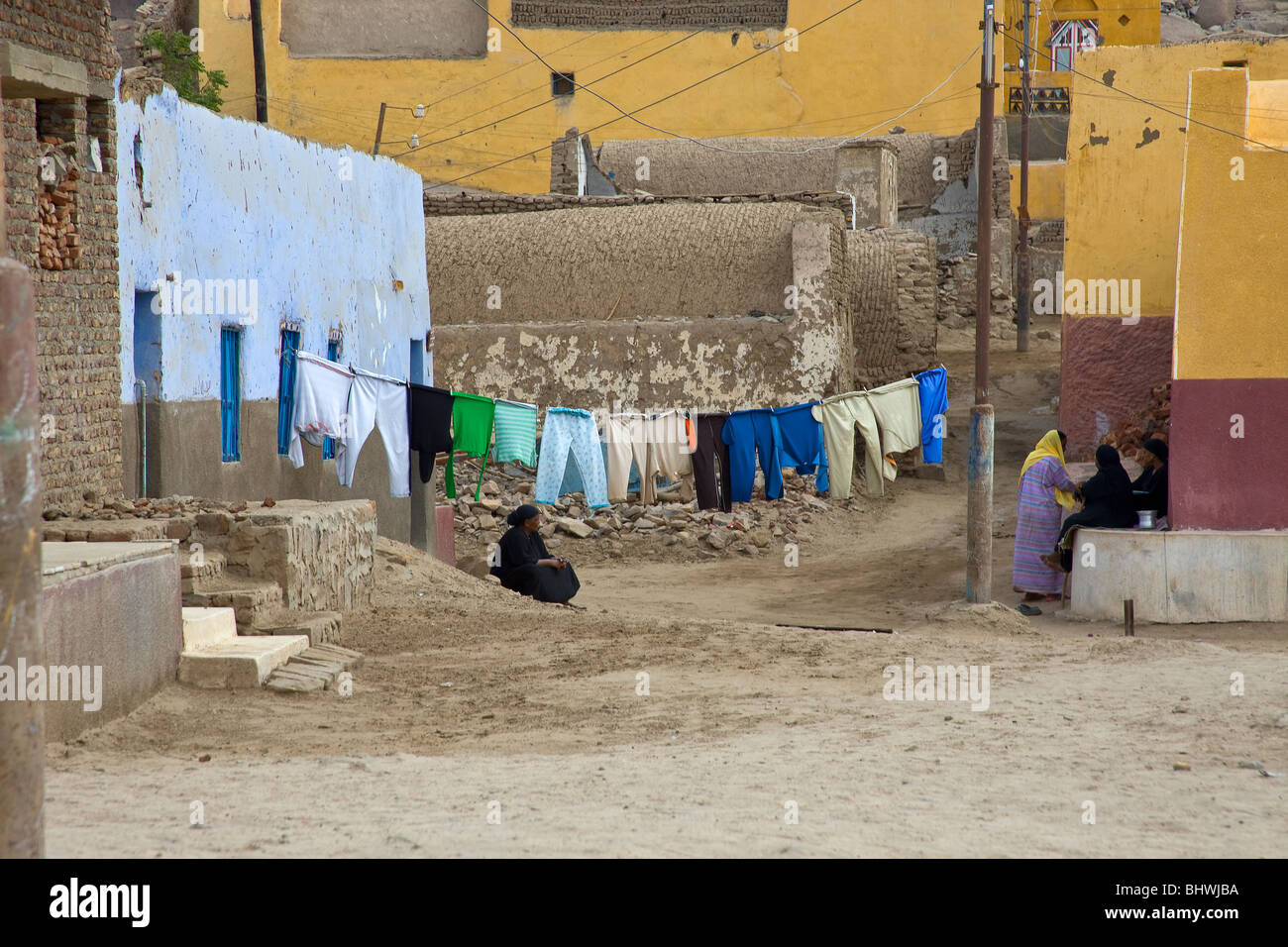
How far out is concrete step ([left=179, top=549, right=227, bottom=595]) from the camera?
24.8 feet

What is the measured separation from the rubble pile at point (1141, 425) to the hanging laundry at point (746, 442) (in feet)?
12.6

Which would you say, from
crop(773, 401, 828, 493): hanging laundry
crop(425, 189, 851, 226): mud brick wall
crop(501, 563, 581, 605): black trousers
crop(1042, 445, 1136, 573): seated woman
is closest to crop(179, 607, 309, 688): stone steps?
crop(501, 563, 581, 605): black trousers

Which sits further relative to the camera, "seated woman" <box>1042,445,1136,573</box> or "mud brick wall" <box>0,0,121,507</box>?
"seated woman" <box>1042,445,1136,573</box>

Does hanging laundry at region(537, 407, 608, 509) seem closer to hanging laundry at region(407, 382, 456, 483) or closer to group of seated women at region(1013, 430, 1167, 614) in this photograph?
hanging laundry at region(407, 382, 456, 483)

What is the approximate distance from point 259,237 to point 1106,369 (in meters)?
8.94

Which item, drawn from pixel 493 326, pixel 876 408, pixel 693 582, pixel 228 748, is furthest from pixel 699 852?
pixel 493 326

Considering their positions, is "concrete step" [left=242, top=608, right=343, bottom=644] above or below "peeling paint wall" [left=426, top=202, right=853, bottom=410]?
below

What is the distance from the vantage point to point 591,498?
1157cm

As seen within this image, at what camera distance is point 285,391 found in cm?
1052

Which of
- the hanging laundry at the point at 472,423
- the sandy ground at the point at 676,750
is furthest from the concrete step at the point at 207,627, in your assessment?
the hanging laundry at the point at 472,423

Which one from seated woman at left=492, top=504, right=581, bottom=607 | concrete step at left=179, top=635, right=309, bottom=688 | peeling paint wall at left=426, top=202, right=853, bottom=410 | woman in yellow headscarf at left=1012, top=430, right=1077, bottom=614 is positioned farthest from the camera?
peeling paint wall at left=426, top=202, right=853, bottom=410

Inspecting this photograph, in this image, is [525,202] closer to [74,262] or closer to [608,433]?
[608,433]

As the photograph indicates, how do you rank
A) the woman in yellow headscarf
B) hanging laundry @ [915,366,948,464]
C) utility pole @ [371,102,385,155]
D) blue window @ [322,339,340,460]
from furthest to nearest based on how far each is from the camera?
utility pole @ [371,102,385,155] < hanging laundry @ [915,366,948,464] < the woman in yellow headscarf < blue window @ [322,339,340,460]

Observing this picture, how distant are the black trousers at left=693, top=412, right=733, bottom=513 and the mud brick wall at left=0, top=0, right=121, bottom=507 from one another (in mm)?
5297
